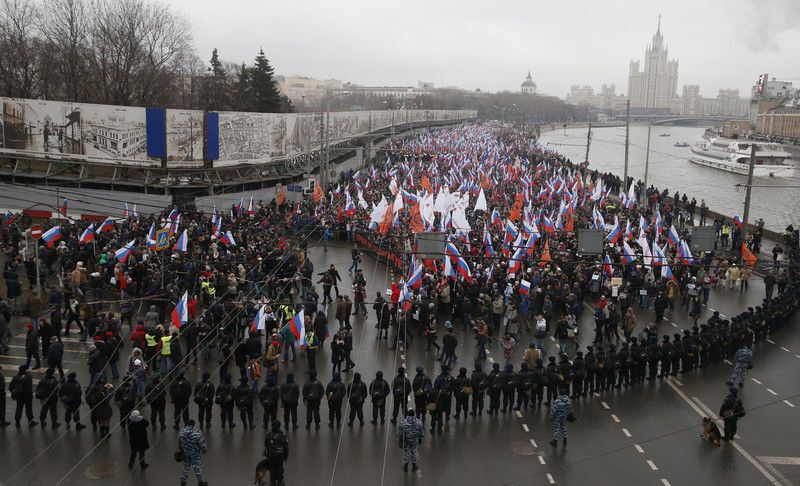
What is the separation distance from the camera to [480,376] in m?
12.8

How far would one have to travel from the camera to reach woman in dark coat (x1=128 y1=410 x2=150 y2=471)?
1038 centimetres

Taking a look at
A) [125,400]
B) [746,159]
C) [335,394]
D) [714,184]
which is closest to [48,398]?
[125,400]

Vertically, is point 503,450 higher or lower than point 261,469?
lower

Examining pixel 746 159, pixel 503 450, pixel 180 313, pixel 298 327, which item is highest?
pixel 746 159

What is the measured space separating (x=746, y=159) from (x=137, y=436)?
9164 cm

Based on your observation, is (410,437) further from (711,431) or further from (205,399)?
(711,431)

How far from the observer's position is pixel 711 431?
12.2 m

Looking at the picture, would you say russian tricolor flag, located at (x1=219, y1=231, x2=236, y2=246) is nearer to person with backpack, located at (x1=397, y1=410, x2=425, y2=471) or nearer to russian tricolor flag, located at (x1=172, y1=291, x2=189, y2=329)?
russian tricolor flag, located at (x1=172, y1=291, x2=189, y2=329)

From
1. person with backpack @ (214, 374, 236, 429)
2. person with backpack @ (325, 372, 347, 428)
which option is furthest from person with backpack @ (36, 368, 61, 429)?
person with backpack @ (325, 372, 347, 428)

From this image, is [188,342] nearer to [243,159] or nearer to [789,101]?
[243,159]

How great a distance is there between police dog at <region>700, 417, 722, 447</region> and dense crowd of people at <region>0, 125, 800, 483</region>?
0.53m

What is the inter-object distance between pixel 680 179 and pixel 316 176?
5521cm

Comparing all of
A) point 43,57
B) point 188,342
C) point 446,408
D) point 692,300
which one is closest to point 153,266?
point 188,342

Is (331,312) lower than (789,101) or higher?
lower
